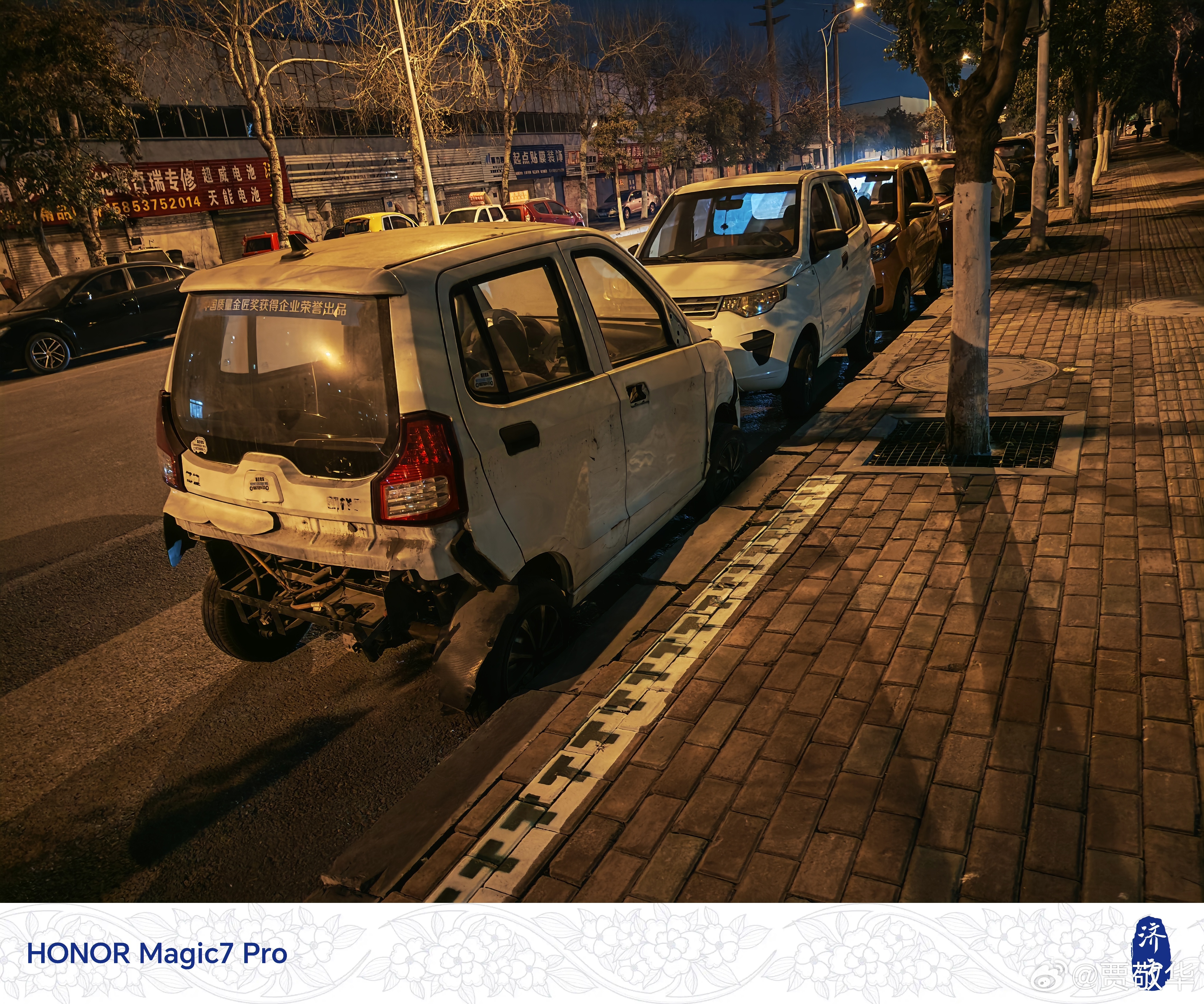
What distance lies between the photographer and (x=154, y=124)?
3441cm

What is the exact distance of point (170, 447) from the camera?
3.83m

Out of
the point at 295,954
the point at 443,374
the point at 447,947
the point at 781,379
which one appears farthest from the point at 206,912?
the point at 781,379

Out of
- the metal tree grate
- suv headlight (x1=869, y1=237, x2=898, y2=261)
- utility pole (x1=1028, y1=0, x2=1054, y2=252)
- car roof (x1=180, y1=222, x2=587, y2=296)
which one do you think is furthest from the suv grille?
utility pole (x1=1028, y1=0, x2=1054, y2=252)

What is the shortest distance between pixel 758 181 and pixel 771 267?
1.41m

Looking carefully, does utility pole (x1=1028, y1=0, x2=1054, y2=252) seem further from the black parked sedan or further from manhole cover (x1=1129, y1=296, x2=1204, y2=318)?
the black parked sedan

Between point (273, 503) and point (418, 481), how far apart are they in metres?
0.72

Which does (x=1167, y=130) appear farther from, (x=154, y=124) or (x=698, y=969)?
(x=698, y=969)

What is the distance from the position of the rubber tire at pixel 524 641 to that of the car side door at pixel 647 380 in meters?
0.70

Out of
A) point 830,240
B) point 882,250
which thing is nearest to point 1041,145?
point 882,250

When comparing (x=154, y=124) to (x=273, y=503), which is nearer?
(x=273, y=503)

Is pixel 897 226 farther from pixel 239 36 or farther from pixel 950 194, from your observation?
pixel 239 36

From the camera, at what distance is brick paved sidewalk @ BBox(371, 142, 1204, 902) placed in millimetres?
2609

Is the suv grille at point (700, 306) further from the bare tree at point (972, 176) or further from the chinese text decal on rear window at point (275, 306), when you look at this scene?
the chinese text decal on rear window at point (275, 306)

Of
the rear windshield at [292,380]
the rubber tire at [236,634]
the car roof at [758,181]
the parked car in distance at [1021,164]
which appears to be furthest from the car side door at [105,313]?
the parked car in distance at [1021,164]
